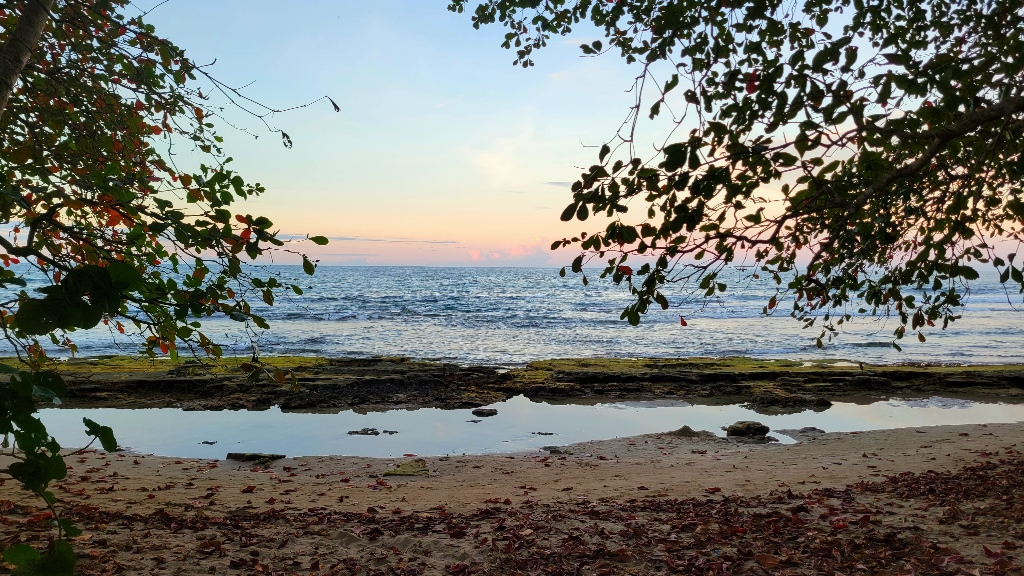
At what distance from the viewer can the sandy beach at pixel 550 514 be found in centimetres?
449

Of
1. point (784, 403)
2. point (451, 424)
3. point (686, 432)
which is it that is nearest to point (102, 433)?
point (451, 424)

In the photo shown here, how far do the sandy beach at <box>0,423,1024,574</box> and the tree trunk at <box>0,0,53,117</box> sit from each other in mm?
3243

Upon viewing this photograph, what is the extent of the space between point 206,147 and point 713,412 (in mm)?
11363

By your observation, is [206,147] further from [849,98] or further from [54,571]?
[849,98]

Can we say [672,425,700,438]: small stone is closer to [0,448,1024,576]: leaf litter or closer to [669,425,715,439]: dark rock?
[669,425,715,439]: dark rock

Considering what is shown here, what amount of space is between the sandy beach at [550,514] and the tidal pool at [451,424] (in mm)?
1142

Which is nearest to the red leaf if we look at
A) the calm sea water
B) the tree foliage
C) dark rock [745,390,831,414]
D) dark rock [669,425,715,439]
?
the tree foliage

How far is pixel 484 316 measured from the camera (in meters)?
37.2

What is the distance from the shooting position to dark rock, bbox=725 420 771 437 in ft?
36.2

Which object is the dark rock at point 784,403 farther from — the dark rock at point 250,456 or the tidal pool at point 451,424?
the dark rock at point 250,456

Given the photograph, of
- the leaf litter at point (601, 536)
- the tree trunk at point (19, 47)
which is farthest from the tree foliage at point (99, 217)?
the leaf litter at point (601, 536)

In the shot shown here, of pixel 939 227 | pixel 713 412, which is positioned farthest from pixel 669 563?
pixel 713 412

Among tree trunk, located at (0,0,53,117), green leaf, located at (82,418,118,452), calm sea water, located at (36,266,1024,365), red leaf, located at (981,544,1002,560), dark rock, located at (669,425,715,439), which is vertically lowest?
dark rock, located at (669,425,715,439)

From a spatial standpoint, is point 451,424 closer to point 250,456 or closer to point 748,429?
point 250,456
